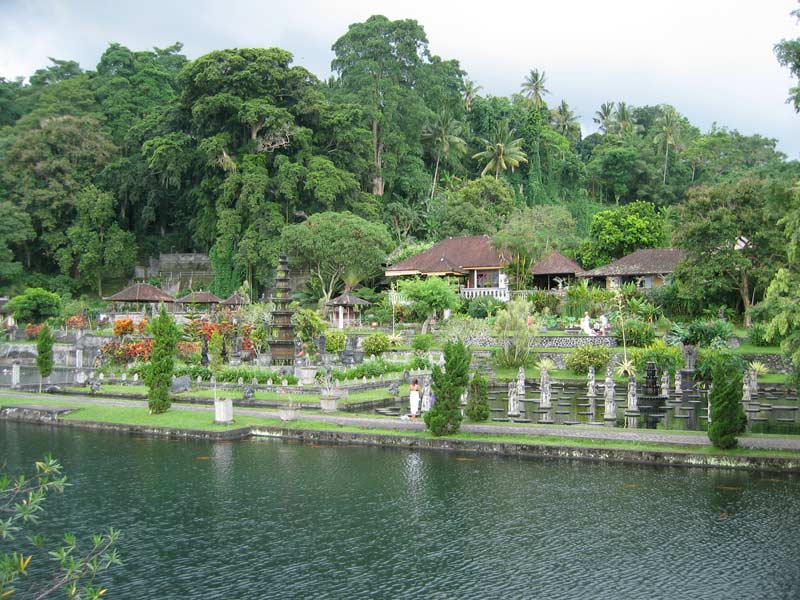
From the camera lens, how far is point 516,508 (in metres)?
15.1

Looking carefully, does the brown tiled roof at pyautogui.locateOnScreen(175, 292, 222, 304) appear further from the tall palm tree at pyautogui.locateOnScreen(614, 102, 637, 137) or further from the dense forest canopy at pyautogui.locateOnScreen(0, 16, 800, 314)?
the tall palm tree at pyautogui.locateOnScreen(614, 102, 637, 137)

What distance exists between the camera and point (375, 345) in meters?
37.2

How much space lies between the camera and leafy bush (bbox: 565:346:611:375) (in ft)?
113

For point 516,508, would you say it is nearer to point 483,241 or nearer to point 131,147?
point 483,241

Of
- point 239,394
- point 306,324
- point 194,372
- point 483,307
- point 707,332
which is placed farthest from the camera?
point 483,307

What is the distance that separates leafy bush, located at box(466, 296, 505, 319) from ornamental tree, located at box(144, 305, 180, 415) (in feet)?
80.7

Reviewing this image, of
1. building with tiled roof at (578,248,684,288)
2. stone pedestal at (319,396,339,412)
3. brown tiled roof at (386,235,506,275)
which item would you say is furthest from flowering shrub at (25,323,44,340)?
building with tiled roof at (578,248,684,288)

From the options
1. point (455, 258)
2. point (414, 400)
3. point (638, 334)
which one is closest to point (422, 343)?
point (638, 334)

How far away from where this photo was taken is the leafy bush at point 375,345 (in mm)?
37219

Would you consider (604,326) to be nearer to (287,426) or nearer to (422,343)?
(422,343)

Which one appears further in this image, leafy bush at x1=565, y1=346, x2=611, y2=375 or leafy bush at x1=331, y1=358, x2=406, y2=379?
leafy bush at x1=565, y1=346, x2=611, y2=375

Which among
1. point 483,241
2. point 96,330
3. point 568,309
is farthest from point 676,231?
point 96,330

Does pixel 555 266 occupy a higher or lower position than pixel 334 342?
higher

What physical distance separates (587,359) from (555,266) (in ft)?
64.4
